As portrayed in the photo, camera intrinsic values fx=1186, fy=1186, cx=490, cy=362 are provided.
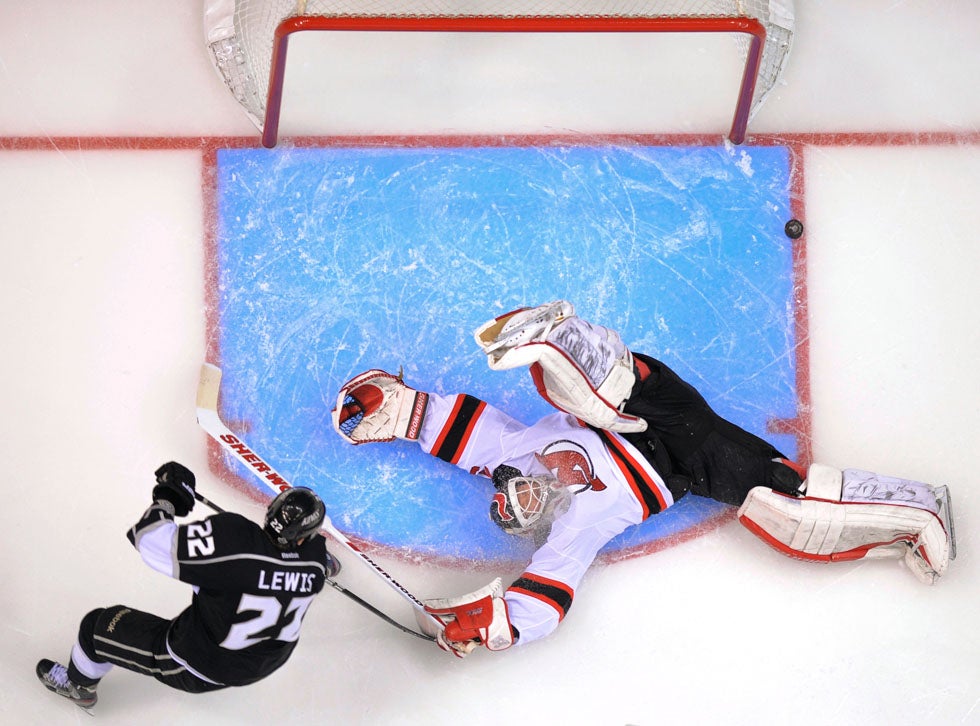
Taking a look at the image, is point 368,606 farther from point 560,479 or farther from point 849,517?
point 849,517

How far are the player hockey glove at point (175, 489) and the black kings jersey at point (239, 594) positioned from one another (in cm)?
15

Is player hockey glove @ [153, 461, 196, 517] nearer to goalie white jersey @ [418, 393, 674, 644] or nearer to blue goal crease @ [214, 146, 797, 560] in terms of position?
blue goal crease @ [214, 146, 797, 560]

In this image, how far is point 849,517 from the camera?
342cm

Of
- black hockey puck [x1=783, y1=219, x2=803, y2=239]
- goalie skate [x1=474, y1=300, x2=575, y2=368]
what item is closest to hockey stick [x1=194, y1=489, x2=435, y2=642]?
goalie skate [x1=474, y1=300, x2=575, y2=368]

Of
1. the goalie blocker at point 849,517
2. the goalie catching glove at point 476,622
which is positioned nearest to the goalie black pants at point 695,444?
the goalie blocker at point 849,517

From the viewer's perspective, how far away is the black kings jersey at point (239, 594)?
2830mm

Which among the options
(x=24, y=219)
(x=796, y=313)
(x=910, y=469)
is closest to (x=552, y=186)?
(x=796, y=313)

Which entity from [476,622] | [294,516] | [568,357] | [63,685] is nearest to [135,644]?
[63,685]

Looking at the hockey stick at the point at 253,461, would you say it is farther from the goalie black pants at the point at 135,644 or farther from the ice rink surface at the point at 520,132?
the goalie black pants at the point at 135,644

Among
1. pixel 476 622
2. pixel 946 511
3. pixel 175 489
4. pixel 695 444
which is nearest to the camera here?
pixel 175 489

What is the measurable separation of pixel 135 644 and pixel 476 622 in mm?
928

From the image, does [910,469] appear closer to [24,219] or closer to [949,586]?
[949,586]

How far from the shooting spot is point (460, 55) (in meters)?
4.00

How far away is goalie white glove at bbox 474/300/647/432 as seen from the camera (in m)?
3.14
